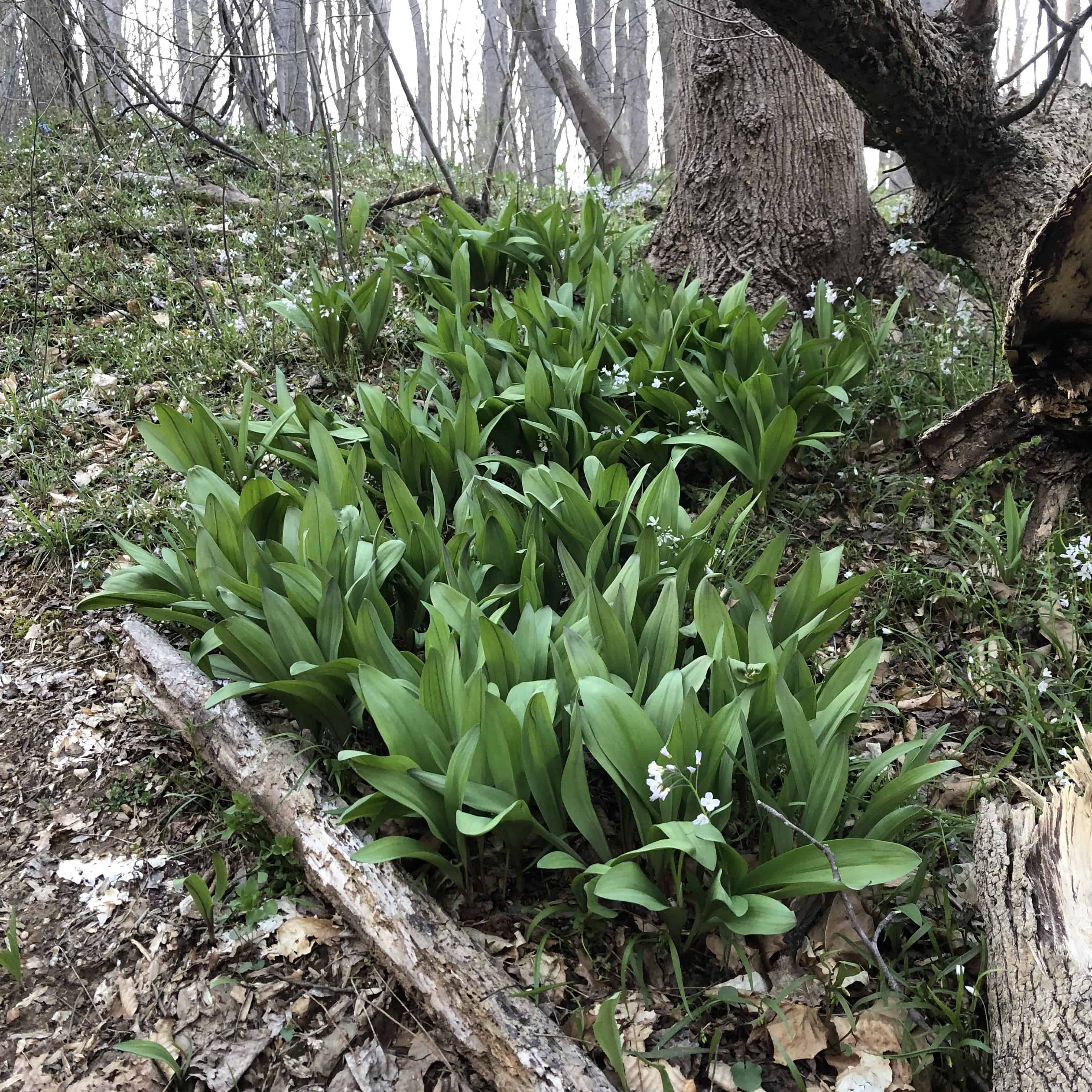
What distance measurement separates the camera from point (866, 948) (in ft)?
5.26

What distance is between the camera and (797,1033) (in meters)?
1.56

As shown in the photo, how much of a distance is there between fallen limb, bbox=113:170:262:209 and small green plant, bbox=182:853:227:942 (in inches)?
193

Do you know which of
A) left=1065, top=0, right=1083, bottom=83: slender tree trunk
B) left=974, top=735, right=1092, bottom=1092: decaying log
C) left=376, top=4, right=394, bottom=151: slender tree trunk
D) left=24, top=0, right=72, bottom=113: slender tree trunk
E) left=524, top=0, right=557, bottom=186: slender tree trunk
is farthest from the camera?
left=524, top=0, right=557, bottom=186: slender tree trunk

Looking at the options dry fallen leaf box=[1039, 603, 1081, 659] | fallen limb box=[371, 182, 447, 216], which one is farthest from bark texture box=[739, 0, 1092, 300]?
fallen limb box=[371, 182, 447, 216]

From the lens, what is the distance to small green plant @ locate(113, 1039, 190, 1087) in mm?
1554

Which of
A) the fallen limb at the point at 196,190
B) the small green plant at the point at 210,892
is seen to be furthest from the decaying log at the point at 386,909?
the fallen limb at the point at 196,190

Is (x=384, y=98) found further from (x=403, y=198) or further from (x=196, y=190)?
(x=403, y=198)

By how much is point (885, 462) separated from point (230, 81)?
5.91 m

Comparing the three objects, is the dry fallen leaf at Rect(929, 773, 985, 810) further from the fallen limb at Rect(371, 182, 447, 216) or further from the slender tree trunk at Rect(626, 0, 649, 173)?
the slender tree trunk at Rect(626, 0, 649, 173)

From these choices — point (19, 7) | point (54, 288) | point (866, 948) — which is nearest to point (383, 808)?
point (866, 948)

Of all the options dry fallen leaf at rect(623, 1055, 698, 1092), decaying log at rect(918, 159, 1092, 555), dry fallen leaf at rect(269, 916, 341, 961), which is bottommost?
dry fallen leaf at rect(623, 1055, 698, 1092)

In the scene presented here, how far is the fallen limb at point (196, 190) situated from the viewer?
5.60 metres

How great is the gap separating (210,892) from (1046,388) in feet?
8.13

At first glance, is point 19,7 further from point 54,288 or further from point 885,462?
point 885,462
